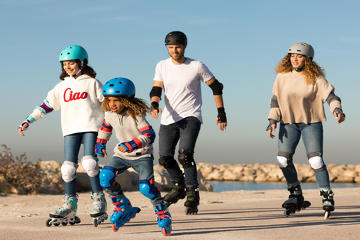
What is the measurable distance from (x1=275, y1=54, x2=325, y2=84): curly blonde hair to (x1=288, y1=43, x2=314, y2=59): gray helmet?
0.08 metres

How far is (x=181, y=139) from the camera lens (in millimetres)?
7254

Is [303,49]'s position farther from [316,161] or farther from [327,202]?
[327,202]

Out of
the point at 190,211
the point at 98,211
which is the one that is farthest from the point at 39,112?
the point at 190,211

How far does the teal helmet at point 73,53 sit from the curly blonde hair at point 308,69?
276 cm

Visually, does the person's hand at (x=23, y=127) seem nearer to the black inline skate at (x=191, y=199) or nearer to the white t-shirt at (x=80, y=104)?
the white t-shirt at (x=80, y=104)

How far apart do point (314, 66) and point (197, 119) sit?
5.83 feet

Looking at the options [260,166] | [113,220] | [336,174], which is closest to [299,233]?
[113,220]

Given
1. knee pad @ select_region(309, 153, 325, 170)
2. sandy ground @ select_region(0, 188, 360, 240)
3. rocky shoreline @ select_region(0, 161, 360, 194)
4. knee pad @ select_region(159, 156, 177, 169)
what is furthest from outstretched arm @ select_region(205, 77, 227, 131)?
rocky shoreline @ select_region(0, 161, 360, 194)

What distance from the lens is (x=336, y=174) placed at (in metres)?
26.6

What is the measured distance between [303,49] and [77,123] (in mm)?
3202

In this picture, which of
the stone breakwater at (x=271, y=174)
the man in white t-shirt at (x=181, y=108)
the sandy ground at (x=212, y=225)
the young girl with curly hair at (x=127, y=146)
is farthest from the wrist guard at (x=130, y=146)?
the stone breakwater at (x=271, y=174)

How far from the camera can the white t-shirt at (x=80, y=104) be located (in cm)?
666

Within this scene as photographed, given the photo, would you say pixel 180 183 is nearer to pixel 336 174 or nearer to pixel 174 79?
pixel 174 79

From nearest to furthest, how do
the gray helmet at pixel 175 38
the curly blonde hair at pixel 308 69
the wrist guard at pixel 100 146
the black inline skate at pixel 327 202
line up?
the wrist guard at pixel 100 146 < the black inline skate at pixel 327 202 < the curly blonde hair at pixel 308 69 < the gray helmet at pixel 175 38
